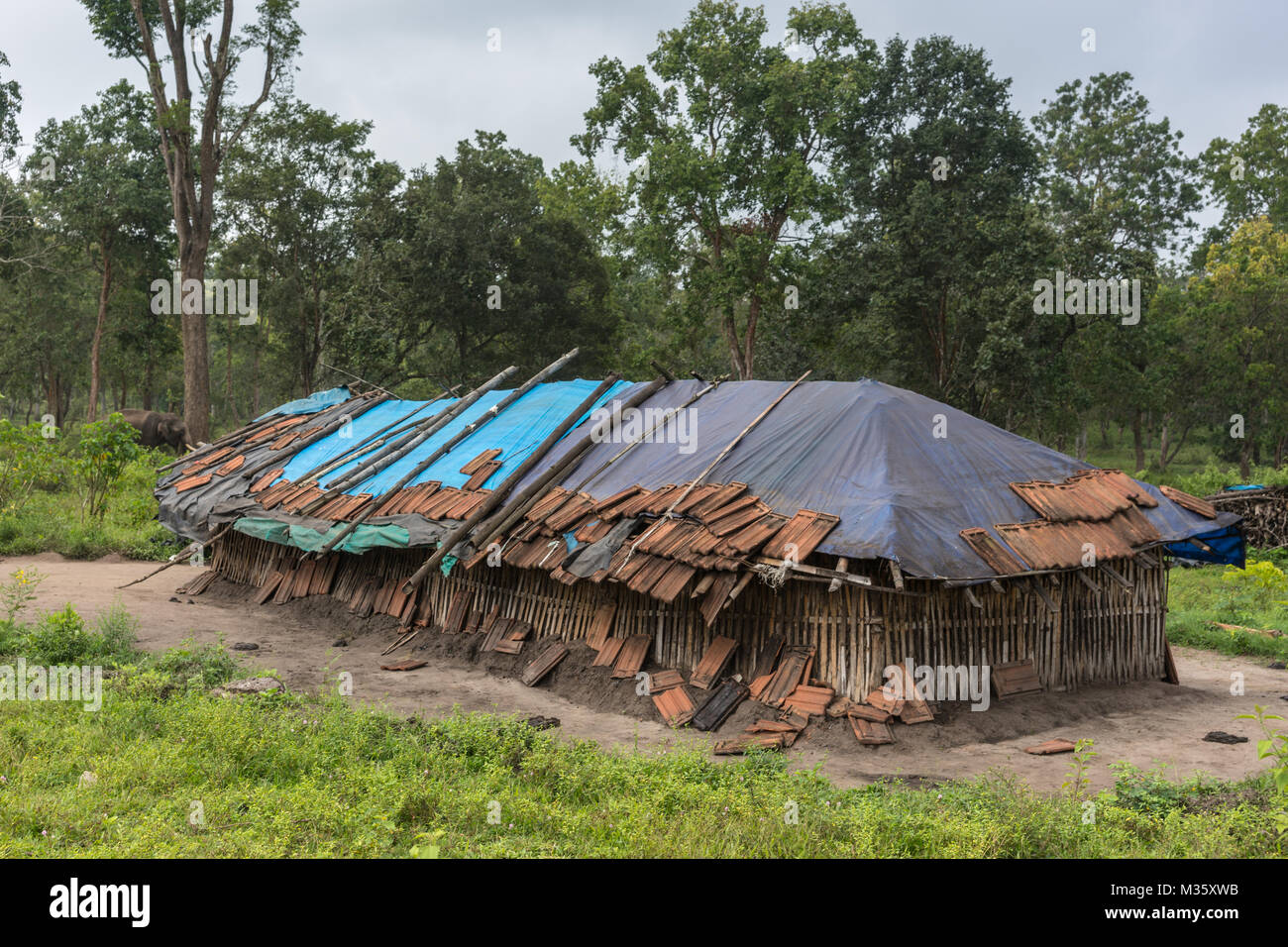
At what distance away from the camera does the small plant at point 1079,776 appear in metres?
7.24

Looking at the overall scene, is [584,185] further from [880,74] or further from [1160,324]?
[1160,324]

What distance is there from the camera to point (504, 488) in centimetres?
1307

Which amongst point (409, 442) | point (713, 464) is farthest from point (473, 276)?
point (713, 464)

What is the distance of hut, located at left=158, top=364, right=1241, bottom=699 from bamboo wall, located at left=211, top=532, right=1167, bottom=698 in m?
0.02

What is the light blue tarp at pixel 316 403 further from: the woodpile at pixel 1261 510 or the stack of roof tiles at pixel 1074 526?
the woodpile at pixel 1261 510

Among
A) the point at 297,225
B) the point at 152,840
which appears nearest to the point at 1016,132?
the point at 297,225

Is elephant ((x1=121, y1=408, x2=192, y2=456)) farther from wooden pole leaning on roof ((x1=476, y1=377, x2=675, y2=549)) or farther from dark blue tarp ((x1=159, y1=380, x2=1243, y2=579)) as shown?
wooden pole leaning on roof ((x1=476, y1=377, x2=675, y2=549))

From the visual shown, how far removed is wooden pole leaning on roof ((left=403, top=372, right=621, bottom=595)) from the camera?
12.5 meters

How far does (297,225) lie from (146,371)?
48.8 ft

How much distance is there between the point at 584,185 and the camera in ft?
128

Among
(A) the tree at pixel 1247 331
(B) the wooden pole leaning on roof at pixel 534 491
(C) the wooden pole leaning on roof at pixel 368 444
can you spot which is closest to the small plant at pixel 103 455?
(C) the wooden pole leaning on roof at pixel 368 444

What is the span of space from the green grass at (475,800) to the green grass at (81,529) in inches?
479

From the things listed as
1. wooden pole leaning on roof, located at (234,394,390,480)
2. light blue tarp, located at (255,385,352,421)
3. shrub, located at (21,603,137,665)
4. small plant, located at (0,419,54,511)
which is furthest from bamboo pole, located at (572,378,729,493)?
small plant, located at (0,419,54,511)

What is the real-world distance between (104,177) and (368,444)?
22.9 meters
